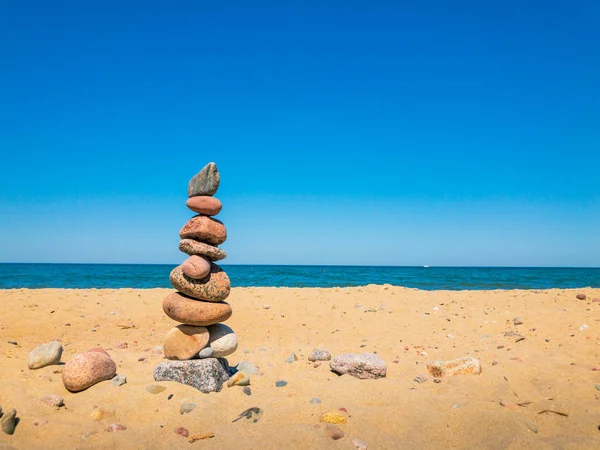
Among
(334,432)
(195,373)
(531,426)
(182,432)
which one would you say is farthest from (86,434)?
(531,426)

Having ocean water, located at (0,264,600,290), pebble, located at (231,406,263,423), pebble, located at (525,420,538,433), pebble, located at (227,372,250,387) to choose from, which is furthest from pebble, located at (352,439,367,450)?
ocean water, located at (0,264,600,290)

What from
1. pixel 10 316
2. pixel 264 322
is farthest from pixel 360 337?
pixel 10 316

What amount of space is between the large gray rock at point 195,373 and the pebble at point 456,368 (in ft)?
10.1

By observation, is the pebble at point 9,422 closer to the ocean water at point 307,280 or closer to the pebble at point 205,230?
the pebble at point 205,230

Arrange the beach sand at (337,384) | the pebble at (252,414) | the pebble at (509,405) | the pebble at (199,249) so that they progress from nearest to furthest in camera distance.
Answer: the beach sand at (337,384)
the pebble at (252,414)
the pebble at (509,405)
the pebble at (199,249)

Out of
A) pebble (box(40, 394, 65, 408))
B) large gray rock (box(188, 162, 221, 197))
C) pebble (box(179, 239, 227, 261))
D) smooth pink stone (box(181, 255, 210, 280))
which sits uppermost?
large gray rock (box(188, 162, 221, 197))

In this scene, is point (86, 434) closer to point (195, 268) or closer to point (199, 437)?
point (199, 437)

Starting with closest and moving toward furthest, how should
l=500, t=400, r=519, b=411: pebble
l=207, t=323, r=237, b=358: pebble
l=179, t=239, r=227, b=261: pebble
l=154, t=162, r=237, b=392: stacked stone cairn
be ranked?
l=500, t=400, r=519, b=411: pebble, l=154, t=162, r=237, b=392: stacked stone cairn, l=179, t=239, r=227, b=261: pebble, l=207, t=323, r=237, b=358: pebble

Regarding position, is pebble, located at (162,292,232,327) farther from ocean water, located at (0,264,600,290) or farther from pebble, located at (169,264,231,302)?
ocean water, located at (0,264,600,290)

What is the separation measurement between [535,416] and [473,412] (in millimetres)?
688

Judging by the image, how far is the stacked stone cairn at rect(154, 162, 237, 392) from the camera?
5.57 metres

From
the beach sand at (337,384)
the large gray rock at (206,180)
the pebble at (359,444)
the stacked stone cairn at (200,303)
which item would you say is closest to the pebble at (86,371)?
the beach sand at (337,384)

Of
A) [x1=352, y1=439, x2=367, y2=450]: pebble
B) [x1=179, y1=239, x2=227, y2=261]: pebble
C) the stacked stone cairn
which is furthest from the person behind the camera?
[x1=179, y1=239, x2=227, y2=261]: pebble

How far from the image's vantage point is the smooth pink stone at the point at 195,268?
5633 millimetres
